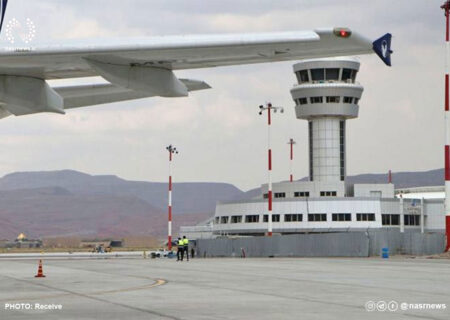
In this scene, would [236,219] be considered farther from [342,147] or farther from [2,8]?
[2,8]

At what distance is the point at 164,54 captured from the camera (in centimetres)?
1645

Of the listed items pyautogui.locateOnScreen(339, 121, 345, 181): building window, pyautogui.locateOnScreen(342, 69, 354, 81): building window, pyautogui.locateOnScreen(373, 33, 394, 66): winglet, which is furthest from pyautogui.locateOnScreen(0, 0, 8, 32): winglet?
pyautogui.locateOnScreen(339, 121, 345, 181): building window

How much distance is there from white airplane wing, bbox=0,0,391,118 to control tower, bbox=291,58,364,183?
10061cm

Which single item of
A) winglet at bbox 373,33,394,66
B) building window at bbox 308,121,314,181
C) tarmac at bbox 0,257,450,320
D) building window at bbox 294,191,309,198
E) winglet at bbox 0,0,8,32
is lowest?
tarmac at bbox 0,257,450,320

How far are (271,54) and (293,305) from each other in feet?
19.8

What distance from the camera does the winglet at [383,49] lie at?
14.9 meters

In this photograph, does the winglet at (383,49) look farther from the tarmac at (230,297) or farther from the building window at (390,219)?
the building window at (390,219)

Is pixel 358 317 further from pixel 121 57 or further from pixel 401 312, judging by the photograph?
pixel 121 57

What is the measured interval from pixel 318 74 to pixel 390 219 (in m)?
22.4

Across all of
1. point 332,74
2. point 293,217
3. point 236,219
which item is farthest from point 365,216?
point 332,74

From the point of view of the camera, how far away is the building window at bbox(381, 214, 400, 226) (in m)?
117

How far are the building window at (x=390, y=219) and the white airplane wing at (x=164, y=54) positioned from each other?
101 m

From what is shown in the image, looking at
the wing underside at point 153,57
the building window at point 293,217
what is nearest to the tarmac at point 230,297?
the wing underside at point 153,57

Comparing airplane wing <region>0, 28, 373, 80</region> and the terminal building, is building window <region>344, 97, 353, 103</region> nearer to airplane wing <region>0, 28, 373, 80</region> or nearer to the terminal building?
the terminal building
